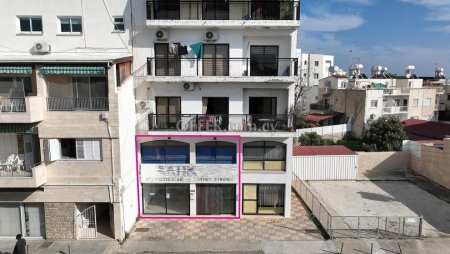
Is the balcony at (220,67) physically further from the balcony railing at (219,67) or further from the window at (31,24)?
the window at (31,24)

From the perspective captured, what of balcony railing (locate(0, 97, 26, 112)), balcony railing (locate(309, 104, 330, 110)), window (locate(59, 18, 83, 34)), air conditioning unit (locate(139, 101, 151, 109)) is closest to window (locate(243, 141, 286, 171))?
air conditioning unit (locate(139, 101, 151, 109))

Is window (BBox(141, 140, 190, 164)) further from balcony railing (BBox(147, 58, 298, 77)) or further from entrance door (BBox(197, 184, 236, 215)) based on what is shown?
balcony railing (BBox(147, 58, 298, 77))

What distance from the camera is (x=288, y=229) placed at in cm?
1881

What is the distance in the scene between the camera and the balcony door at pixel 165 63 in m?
19.5

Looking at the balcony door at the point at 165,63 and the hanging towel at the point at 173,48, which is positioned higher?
the hanging towel at the point at 173,48

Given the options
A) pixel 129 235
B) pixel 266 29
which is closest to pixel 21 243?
pixel 129 235

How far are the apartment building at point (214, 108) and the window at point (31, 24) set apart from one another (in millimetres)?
5440

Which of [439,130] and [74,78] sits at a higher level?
[74,78]

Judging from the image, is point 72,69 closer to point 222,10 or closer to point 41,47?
point 41,47

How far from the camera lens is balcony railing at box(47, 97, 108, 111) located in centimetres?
1700

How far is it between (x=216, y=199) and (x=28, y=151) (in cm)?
1059

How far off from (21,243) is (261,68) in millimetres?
14802

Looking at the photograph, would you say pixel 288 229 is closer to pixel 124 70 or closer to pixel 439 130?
pixel 124 70

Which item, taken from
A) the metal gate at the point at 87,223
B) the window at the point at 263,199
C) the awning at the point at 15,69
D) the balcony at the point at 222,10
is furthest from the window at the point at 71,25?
the window at the point at 263,199
